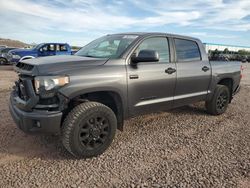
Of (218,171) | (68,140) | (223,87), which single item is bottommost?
(218,171)

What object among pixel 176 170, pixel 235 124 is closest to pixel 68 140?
pixel 176 170

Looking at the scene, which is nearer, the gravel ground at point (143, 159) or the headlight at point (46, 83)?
the gravel ground at point (143, 159)

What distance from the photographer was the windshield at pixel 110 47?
4001 mm

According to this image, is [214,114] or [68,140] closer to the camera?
[68,140]

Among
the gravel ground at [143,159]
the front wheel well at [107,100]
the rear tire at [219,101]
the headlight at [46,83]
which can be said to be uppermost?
the headlight at [46,83]

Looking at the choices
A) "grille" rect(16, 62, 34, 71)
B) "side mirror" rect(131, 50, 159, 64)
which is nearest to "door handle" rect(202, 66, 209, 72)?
"side mirror" rect(131, 50, 159, 64)

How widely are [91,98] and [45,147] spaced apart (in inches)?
41.2

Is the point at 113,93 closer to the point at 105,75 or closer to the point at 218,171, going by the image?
the point at 105,75

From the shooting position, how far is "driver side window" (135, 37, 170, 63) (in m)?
4.25

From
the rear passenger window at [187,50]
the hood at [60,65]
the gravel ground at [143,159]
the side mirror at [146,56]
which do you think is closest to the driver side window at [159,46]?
the rear passenger window at [187,50]

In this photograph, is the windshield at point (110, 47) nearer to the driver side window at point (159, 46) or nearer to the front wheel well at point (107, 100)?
the driver side window at point (159, 46)

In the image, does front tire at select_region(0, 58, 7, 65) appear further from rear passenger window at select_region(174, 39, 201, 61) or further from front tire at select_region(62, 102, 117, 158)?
front tire at select_region(62, 102, 117, 158)

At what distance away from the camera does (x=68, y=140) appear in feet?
10.8

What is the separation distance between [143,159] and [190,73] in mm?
2086
